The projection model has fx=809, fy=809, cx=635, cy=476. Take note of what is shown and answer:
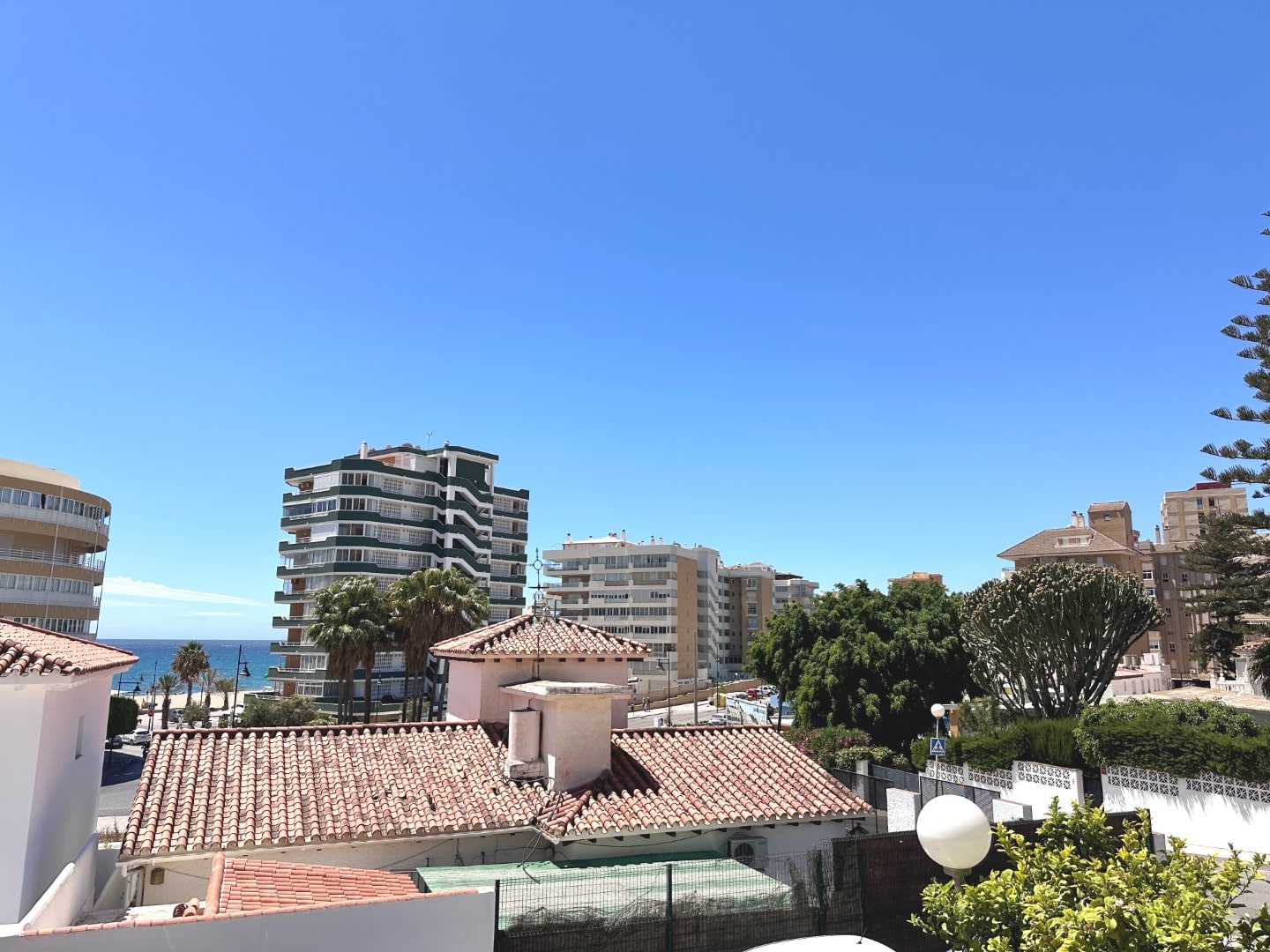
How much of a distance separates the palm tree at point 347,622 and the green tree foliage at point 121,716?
509 inches

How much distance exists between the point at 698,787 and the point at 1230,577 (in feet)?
126

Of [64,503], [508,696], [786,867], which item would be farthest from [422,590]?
[786,867]

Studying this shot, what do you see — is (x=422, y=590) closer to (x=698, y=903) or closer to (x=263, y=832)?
(x=263, y=832)

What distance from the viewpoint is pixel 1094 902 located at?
19.3 feet

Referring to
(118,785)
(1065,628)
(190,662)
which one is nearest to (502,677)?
(1065,628)

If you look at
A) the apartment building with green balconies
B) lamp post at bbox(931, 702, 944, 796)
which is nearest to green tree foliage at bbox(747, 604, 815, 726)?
lamp post at bbox(931, 702, 944, 796)

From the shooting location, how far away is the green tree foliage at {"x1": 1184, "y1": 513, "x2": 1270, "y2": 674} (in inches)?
1289

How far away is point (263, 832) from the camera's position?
12.6 m

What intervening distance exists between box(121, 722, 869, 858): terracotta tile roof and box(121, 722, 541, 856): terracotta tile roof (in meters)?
0.03

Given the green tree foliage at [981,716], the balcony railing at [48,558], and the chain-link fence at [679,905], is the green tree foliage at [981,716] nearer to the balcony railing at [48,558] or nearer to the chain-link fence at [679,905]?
the chain-link fence at [679,905]

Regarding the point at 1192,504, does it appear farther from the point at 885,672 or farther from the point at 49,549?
the point at 49,549

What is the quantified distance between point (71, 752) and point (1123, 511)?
320ft

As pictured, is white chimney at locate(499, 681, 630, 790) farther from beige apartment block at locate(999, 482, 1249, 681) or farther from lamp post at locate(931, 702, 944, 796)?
beige apartment block at locate(999, 482, 1249, 681)

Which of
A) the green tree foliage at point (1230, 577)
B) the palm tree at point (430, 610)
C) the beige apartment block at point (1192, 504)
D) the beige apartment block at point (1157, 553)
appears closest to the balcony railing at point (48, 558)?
the palm tree at point (430, 610)
